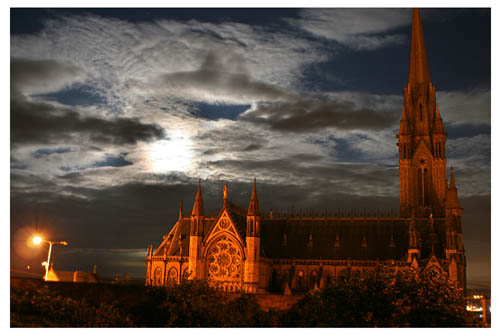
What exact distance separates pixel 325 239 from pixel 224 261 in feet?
46.2

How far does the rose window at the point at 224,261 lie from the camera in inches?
2901

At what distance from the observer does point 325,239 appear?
259 feet

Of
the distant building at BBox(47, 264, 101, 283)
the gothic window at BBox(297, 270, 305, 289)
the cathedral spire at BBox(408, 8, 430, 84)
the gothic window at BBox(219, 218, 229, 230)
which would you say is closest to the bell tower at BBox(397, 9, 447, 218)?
the cathedral spire at BBox(408, 8, 430, 84)

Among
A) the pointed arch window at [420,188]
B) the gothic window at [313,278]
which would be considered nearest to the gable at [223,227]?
the gothic window at [313,278]

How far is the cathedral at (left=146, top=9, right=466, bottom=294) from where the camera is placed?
7188cm

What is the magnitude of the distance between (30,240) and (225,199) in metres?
36.9

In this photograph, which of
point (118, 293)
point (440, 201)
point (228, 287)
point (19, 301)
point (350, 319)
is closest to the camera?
point (19, 301)

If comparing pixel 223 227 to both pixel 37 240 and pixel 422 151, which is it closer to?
pixel 422 151

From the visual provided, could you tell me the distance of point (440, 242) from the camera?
74625 millimetres

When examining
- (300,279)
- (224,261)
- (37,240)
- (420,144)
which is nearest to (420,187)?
(420,144)

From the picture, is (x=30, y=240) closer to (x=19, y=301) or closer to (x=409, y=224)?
(x=19, y=301)

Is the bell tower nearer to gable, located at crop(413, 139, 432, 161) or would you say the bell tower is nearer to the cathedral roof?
gable, located at crop(413, 139, 432, 161)

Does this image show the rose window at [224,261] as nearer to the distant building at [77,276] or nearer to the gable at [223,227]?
the gable at [223,227]
